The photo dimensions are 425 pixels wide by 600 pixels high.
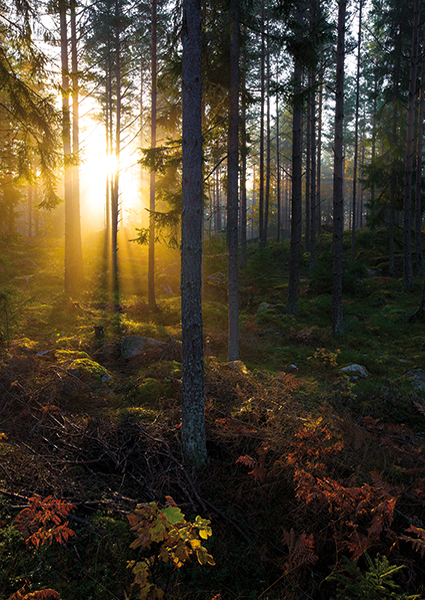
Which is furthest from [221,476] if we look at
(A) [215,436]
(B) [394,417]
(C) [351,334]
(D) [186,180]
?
(C) [351,334]

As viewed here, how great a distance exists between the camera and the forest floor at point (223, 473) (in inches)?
105

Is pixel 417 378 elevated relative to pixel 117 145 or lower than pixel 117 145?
lower

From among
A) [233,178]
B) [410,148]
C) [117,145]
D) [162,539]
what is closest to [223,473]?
[162,539]

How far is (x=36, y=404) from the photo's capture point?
5.13 metres

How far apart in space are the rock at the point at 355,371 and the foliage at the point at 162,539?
5560mm

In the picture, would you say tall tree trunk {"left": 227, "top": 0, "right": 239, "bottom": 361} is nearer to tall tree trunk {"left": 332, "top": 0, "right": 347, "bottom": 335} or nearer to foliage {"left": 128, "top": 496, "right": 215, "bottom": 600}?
tall tree trunk {"left": 332, "top": 0, "right": 347, "bottom": 335}

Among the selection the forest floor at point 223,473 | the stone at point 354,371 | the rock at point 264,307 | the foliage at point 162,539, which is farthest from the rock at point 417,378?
the rock at point 264,307

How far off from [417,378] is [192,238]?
558cm

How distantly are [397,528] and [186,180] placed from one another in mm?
4246

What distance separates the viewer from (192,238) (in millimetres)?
3895

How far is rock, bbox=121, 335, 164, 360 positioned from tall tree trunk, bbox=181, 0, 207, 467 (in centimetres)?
410

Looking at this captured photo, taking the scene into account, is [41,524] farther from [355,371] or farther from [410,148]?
[410,148]

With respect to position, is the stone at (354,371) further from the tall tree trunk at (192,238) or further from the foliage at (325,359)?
the tall tree trunk at (192,238)

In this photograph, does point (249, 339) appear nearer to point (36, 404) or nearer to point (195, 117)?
point (36, 404)
